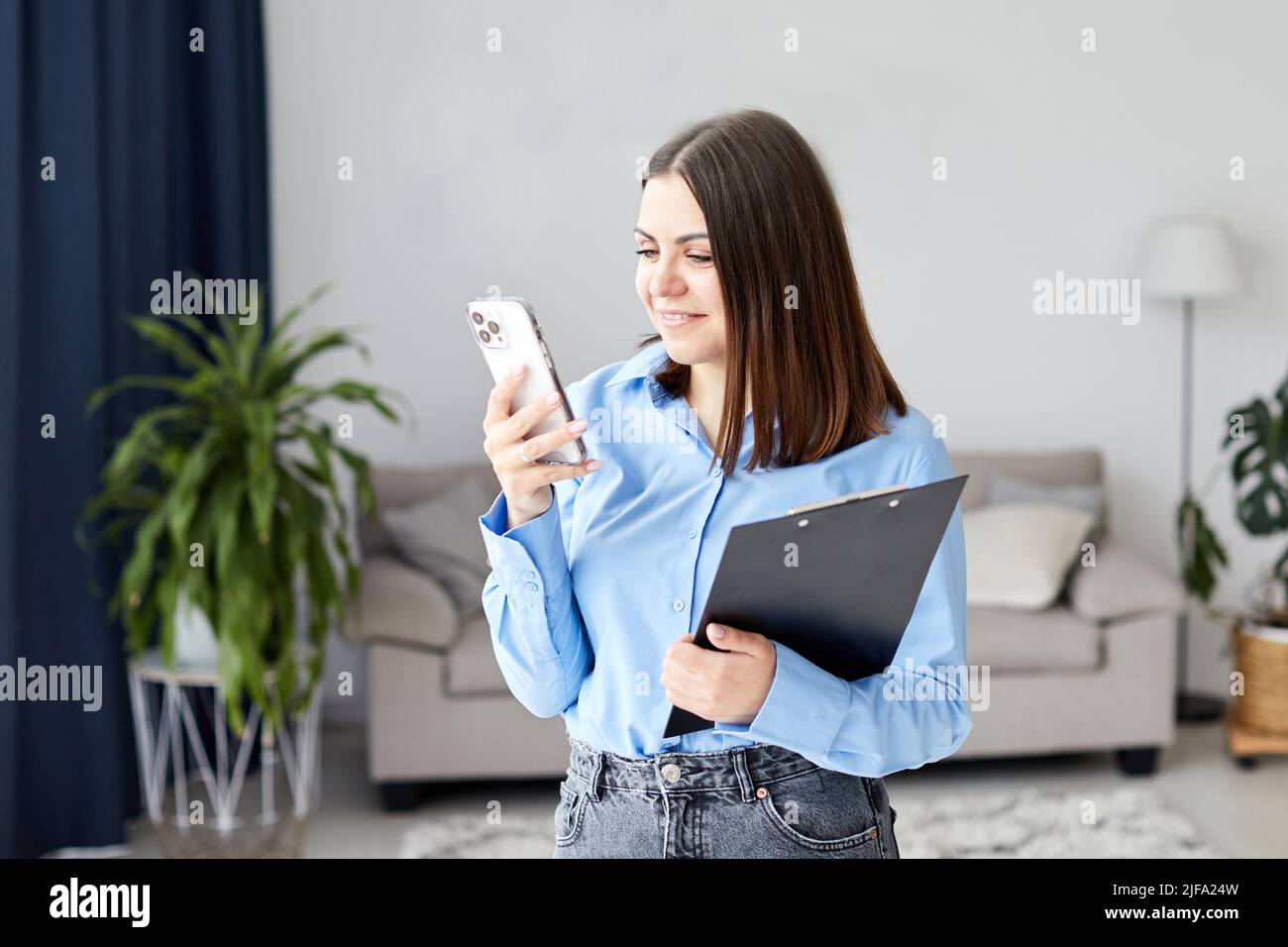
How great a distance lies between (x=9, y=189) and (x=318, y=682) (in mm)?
1190

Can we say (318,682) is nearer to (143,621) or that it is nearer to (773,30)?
(143,621)

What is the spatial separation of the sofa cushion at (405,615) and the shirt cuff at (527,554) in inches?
80.0

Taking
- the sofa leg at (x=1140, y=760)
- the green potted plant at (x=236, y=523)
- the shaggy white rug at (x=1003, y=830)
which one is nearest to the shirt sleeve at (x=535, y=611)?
the green potted plant at (x=236, y=523)

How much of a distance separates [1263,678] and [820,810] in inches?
105

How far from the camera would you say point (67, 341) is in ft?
8.63

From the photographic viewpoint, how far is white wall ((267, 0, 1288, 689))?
361 centimetres

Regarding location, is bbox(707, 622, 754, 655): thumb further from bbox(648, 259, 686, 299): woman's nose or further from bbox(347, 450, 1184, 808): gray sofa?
bbox(347, 450, 1184, 808): gray sofa

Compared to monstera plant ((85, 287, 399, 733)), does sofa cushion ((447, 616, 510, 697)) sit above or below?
below

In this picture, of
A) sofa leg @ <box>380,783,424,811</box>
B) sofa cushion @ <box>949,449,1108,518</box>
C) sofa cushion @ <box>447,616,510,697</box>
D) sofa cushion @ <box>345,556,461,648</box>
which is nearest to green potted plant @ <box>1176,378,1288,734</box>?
sofa cushion @ <box>949,449,1108,518</box>

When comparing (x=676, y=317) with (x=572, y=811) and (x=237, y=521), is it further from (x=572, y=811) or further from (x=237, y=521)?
Answer: (x=237, y=521)

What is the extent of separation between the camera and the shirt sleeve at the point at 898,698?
835 mm

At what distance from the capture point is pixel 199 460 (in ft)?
8.14

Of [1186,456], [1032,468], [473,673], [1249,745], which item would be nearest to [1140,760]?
[1249,745]

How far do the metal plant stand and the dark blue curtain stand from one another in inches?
3.3
